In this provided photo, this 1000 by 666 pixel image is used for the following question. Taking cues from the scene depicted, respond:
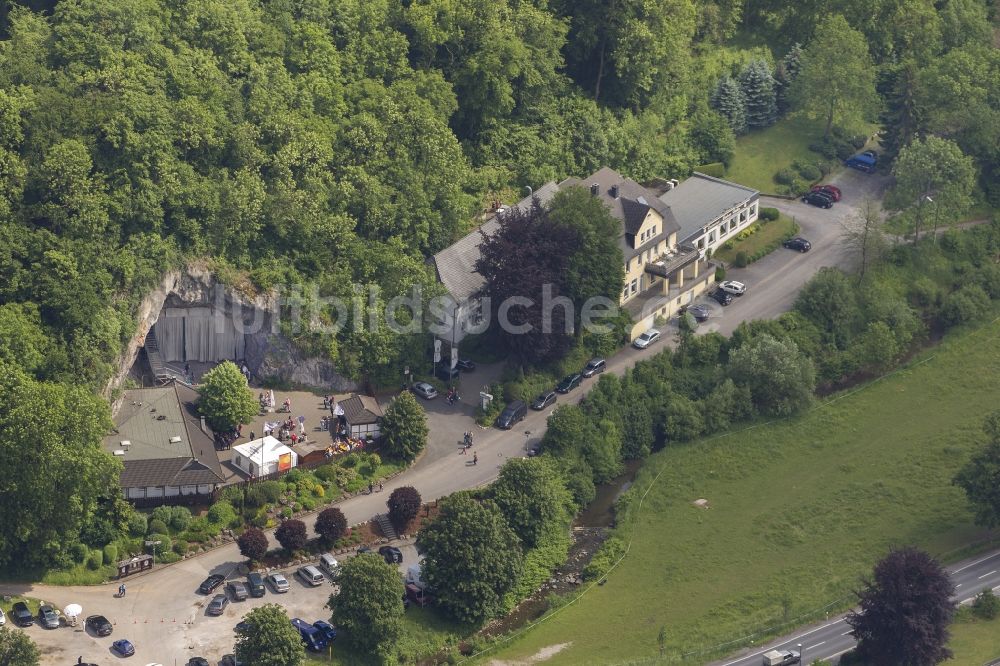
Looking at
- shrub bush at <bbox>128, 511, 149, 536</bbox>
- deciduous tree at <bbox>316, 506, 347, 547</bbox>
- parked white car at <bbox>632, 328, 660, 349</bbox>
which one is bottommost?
deciduous tree at <bbox>316, 506, 347, 547</bbox>

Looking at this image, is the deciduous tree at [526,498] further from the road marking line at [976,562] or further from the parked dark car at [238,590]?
the road marking line at [976,562]

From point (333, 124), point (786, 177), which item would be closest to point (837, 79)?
point (786, 177)

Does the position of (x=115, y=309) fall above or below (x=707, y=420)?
above

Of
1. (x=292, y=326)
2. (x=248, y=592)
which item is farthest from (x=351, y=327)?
(x=248, y=592)

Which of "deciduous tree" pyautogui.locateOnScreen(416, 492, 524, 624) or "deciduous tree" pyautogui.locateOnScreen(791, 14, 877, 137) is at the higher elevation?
"deciduous tree" pyautogui.locateOnScreen(791, 14, 877, 137)

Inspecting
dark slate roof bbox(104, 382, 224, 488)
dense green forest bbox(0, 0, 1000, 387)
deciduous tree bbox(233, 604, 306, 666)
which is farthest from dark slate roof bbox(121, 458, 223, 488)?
deciduous tree bbox(233, 604, 306, 666)

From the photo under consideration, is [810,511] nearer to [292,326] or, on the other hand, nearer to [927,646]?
[927,646]

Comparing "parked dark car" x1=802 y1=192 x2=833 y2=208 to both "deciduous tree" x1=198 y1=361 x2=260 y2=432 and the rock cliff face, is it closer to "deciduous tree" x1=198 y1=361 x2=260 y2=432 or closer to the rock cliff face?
the rock cliff face
